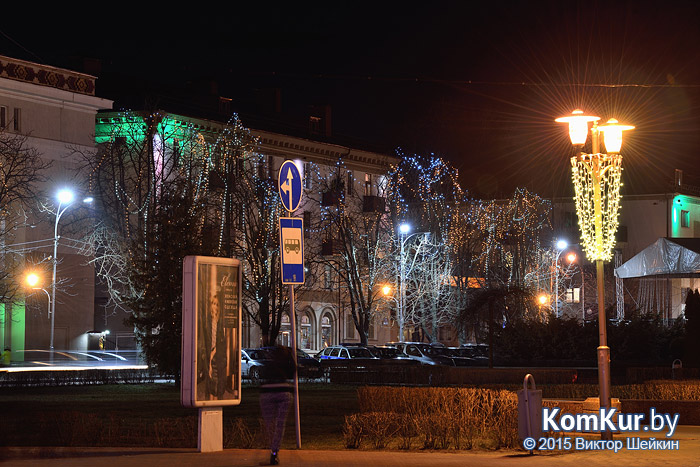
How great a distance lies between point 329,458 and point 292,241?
3.36 meters

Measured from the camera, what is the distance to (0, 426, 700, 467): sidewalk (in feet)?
51.2

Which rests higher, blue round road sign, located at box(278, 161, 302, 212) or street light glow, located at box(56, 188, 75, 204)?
street light glow, located at box(56, 188, 75, 204)

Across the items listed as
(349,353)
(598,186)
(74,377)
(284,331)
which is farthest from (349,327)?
(598,186)

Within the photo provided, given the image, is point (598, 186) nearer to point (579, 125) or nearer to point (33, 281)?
point (579, 125)

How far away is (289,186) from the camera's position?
1748cm

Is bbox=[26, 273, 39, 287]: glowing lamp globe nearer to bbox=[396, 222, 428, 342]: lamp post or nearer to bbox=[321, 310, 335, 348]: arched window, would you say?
bbox=[396, 222, 428, 342]: lamp post

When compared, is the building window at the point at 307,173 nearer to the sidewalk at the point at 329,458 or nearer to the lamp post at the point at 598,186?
the lamp post at the point at 598,186

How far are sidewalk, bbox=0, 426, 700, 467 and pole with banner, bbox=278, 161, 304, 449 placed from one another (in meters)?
1.05

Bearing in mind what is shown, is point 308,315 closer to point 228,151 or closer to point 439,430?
point 228,151

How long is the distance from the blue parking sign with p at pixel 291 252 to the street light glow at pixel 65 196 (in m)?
39.2

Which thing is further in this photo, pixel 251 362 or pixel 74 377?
pixel 251 362

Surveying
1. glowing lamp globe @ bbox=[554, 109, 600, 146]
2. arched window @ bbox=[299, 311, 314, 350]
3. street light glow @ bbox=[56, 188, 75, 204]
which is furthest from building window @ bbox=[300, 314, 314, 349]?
glowing lamp globe @ bbox=[554, 109, 600, 146]

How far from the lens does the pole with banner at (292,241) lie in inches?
664

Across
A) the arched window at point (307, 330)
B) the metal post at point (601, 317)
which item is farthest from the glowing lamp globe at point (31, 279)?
the metal post at point (601, 317)
